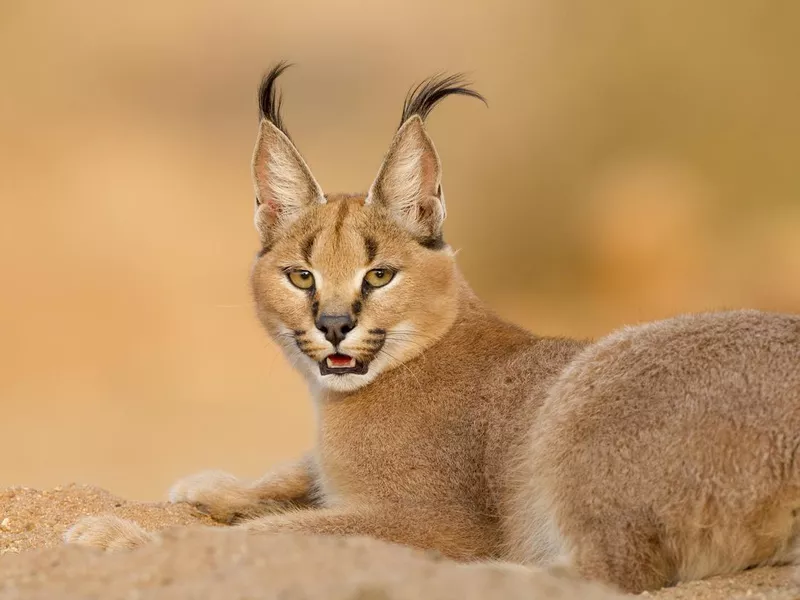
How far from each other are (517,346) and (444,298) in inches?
19.5

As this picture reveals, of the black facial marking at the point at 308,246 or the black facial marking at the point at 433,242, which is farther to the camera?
the black facial marking at the point at 433,242

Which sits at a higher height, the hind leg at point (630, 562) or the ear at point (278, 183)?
the ear at point (278, 183)

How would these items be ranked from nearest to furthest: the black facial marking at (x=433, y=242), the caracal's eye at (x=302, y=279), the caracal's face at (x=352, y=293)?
the caracal's face at (x=352, y=293)
the caracal's eye at (x=302, y=279)
the black facial marking at (x=433, y=242)

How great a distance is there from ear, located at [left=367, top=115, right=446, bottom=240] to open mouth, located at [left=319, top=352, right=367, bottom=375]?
89cm

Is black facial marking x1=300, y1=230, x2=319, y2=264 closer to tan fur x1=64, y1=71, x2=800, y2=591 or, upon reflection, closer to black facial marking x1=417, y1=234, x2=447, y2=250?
tan fur x1=64, y1=71, x2=800, y2=591

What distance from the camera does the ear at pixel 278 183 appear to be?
21.9ft

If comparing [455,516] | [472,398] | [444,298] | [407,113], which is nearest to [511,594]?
[455,516]

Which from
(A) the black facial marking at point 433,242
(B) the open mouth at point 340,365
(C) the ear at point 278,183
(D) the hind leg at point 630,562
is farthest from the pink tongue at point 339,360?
(D) the hind leg at point 630,562

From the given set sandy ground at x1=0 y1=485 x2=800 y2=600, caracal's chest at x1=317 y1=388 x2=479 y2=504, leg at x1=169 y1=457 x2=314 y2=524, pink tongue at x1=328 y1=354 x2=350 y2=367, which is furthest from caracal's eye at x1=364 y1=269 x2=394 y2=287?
sandy ground at x1=0 y1=485 x2=800 y2=600

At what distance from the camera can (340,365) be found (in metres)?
6.14

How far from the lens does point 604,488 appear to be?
15.9 feet

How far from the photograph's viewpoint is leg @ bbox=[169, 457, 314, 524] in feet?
22.7

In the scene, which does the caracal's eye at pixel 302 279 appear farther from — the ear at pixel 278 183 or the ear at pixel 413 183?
the ear at pixel 413 183

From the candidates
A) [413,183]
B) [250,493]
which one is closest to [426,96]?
[413,183]
